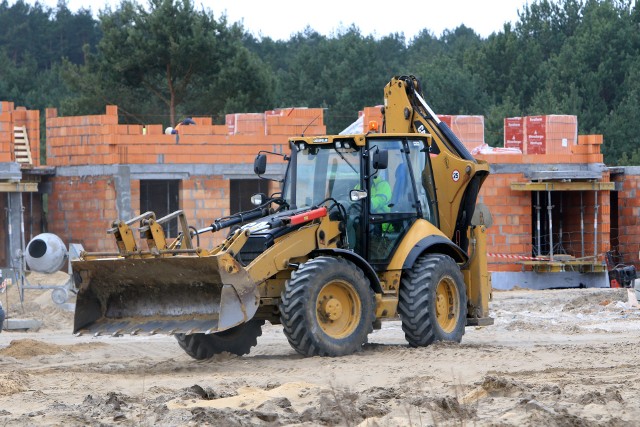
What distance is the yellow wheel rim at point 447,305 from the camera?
1407 centimetres

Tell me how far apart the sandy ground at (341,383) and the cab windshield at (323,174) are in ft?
5.70

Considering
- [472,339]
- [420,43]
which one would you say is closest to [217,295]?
[472,339]

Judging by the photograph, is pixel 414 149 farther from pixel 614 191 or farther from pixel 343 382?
pixel 614 191

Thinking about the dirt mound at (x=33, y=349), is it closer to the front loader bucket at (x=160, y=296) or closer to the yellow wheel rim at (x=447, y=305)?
the front loader bucket at (x=160, y=296)

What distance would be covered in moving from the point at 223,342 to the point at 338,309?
159 centimetres

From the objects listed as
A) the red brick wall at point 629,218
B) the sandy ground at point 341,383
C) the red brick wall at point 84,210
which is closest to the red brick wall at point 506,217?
the red brick wall at point 629,218

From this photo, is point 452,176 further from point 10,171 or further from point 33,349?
point 10,171

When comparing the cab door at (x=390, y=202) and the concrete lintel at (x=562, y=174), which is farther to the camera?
the concrete lintel at (x=562, y=174)

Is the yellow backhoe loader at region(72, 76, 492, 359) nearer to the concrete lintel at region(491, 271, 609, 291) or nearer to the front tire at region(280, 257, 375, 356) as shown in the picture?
the front tire at region(280, 257, 375, 356)

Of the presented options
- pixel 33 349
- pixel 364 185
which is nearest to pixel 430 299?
pixel 364 185

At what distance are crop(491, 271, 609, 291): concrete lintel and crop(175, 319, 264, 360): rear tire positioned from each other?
1372 cm

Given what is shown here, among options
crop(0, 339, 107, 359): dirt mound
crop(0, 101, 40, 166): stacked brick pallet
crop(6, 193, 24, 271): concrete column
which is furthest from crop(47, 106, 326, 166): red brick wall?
crop(0, 339, 107, 359): dirt mound

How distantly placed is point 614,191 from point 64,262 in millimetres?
13011

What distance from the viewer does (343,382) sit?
36.4 feet
